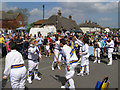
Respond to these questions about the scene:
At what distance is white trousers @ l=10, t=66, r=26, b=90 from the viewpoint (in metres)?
3.89

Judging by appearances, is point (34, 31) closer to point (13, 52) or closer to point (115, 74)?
point (115, 74)

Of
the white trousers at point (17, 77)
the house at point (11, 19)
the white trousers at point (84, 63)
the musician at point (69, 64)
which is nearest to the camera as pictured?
the white trousers at point (17, 77)

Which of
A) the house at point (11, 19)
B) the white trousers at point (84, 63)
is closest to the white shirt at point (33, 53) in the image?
the white trousers at point (84, 63)

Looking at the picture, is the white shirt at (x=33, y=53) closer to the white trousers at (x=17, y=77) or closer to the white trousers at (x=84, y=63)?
the white trousers at (x=17, y=77)

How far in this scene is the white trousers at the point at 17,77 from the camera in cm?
389

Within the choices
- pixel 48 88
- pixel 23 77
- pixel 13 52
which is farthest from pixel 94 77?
pixel 13 52

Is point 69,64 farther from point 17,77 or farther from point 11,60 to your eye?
point 11,60

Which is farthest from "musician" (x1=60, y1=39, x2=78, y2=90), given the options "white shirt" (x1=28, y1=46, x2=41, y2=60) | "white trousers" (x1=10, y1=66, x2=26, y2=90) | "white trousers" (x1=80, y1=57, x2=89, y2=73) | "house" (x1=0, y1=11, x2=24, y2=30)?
"house" (x1=0, y1=11, x2=24, y2=30)

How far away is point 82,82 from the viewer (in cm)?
601

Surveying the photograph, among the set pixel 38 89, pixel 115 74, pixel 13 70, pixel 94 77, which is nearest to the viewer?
pixel 13 70

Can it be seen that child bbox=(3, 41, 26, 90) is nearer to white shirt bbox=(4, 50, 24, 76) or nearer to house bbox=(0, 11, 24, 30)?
white shirt bbox=(4, 50, 24, 76)

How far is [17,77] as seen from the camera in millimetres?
3898

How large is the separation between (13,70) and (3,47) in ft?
28.0

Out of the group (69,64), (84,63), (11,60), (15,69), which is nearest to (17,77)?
(15,69)
